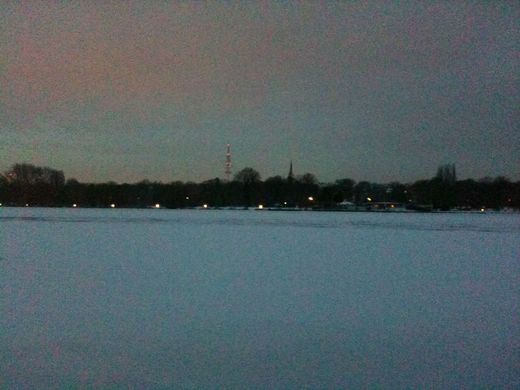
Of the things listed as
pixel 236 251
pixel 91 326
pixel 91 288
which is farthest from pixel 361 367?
pixel 236 251

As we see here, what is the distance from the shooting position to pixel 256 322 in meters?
7.49

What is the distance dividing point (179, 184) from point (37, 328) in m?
95.6

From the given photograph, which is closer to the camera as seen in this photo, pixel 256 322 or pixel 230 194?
pixel 256 322

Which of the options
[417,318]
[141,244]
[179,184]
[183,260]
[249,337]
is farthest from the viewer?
[179,184]

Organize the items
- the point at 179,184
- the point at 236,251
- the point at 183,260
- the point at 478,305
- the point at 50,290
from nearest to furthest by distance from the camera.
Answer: the point at 478,305, the point at 50,290, the point at 183,260, the point at 236,251, the point at 179,184

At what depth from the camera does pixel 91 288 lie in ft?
32.3

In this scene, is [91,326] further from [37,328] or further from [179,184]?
[179,184]

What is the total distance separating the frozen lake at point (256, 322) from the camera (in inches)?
216

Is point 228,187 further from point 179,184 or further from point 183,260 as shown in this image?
point 183,260

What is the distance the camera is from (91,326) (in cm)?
719

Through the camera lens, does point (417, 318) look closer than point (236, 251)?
Yes

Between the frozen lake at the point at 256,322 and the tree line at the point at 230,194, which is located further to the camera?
the tree line at the point at 230,194

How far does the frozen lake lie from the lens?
549cm

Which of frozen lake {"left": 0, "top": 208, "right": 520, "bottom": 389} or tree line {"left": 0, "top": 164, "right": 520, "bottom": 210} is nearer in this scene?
frozen lake {"left": 0, "top": 208, "right": 520, "bottom": 389}
